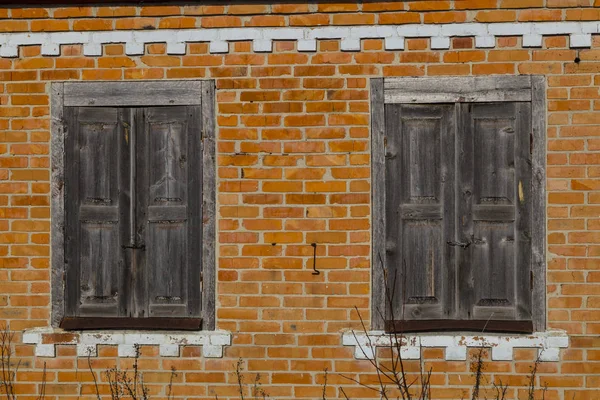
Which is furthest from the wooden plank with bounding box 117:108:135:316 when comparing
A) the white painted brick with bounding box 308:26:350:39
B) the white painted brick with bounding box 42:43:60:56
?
the white painted brick with bounding box 308:26:350:39

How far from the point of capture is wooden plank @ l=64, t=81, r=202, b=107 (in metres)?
5.27

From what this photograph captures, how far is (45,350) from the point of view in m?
5.27

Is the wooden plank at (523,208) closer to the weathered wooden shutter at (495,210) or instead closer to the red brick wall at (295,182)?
the weathered wooden shutter at (495,210)

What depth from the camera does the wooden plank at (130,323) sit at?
17.1 feet

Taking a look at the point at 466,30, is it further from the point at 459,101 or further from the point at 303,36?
the point at 303,36

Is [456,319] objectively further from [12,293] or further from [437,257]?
[12,293]

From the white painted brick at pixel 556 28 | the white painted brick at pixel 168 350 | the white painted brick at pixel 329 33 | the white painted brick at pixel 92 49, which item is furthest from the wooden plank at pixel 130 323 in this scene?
the white painted brick at pixel 556 28

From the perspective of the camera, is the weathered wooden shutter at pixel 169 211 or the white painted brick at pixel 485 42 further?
the weathered wooden shutter at pixel 169 211

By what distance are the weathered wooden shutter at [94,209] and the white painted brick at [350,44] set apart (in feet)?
5.33

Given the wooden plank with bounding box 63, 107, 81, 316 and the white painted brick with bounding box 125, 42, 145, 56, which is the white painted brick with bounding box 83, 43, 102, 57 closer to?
the white painted brick with bounding box 125, 42, 145, 56

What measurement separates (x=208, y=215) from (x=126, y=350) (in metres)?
1.09

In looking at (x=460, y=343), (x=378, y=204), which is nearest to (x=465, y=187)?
(x=378, y=204)

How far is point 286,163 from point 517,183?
1.57 meters

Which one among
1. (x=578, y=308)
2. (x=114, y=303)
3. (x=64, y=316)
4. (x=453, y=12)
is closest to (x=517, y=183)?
(x=578, y=308)
